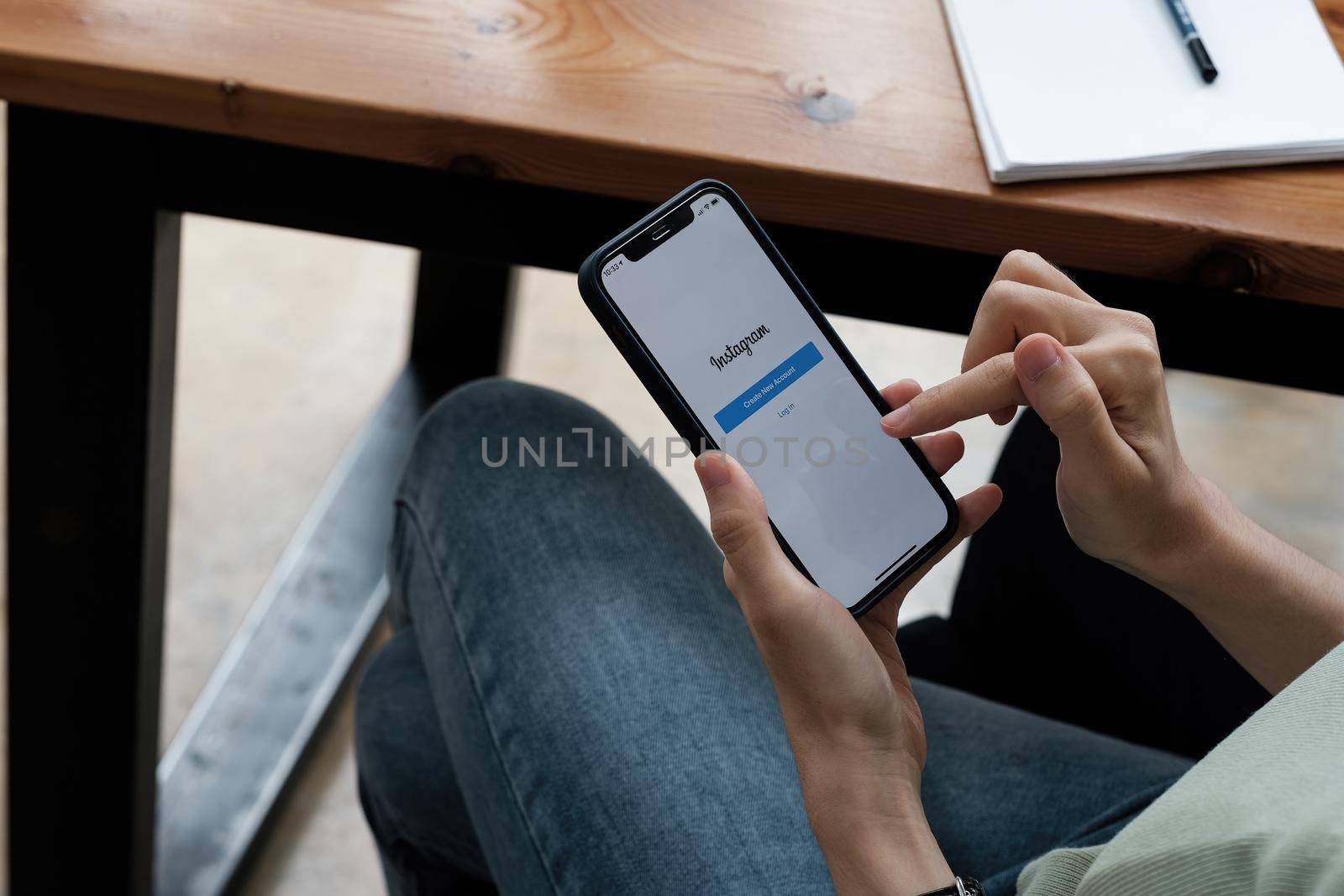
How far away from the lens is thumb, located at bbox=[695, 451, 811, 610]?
1.59 feet

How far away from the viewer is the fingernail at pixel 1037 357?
455 mm

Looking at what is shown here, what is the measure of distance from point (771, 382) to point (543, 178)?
0.13 meters

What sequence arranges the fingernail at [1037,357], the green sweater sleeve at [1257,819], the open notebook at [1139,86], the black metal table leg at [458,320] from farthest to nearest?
the black metal table leg at [458,320] < the open notebook at [1139,86] < the fingernail at [1037,357] < the green sweater sleeve at [1257,819]

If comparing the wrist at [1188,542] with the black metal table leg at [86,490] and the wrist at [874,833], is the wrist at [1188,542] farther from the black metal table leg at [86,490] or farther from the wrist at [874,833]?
the black metal table leg at [86,490]

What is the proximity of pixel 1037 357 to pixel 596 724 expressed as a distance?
243 mm

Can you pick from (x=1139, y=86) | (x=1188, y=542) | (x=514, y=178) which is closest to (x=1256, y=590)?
(x=1188, y=542)

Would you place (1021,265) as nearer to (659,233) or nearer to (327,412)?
(659,233)

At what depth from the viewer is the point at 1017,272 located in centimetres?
51

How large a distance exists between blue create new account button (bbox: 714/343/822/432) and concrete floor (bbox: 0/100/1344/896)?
2.32 feet

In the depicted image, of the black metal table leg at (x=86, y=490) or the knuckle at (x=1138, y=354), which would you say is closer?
the knuckle at (x=1138, y=354)

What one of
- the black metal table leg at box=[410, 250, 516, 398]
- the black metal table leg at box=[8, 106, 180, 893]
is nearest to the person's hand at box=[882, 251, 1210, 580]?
the black metal table leg at box=[8, 106, 180, 893]

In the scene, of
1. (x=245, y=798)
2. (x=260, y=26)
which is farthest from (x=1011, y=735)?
(x=245, y=798)

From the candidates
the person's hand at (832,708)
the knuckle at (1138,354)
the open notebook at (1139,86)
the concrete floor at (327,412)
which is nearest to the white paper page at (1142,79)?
the open notebook at (1139,86)

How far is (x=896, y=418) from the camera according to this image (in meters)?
0.53
